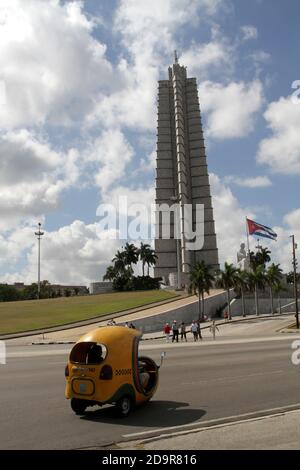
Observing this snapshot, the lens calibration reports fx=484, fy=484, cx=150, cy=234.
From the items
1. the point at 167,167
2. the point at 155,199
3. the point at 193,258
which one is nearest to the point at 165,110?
the point at 167,167

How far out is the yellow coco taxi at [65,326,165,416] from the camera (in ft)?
32.5

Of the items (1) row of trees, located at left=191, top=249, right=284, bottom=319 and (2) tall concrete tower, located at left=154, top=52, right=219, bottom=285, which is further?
(2) tall concrete tower, located at left=154, top=52, right=219, bottom=285

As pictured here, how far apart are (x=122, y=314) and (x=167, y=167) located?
75645 mm

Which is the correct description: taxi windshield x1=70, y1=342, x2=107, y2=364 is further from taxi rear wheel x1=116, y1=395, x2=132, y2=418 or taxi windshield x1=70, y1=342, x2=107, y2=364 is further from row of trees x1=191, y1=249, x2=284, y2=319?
row of trees x1=191, y1=249, x2=284, y2=319

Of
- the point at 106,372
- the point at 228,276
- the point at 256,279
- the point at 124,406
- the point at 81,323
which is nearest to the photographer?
the point at 106,372

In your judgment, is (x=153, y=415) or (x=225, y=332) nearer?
(x=153, y=415)

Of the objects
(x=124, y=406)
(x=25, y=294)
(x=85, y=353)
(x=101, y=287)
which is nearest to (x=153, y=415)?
(x=124, y=406)

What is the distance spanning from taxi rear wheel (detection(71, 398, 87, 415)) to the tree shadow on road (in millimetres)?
156

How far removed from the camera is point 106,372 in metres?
9.85

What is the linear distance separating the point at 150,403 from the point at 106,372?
8.51 feet

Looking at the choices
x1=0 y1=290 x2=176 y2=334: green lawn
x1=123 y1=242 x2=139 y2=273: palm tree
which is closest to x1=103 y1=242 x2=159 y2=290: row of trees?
x1=123 y1=242 x2=139 y2=273: palm tree

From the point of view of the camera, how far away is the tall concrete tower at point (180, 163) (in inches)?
5094

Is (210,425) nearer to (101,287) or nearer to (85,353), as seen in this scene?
(85,353)

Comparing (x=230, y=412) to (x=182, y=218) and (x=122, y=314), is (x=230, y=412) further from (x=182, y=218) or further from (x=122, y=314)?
(x=182, y=218)
